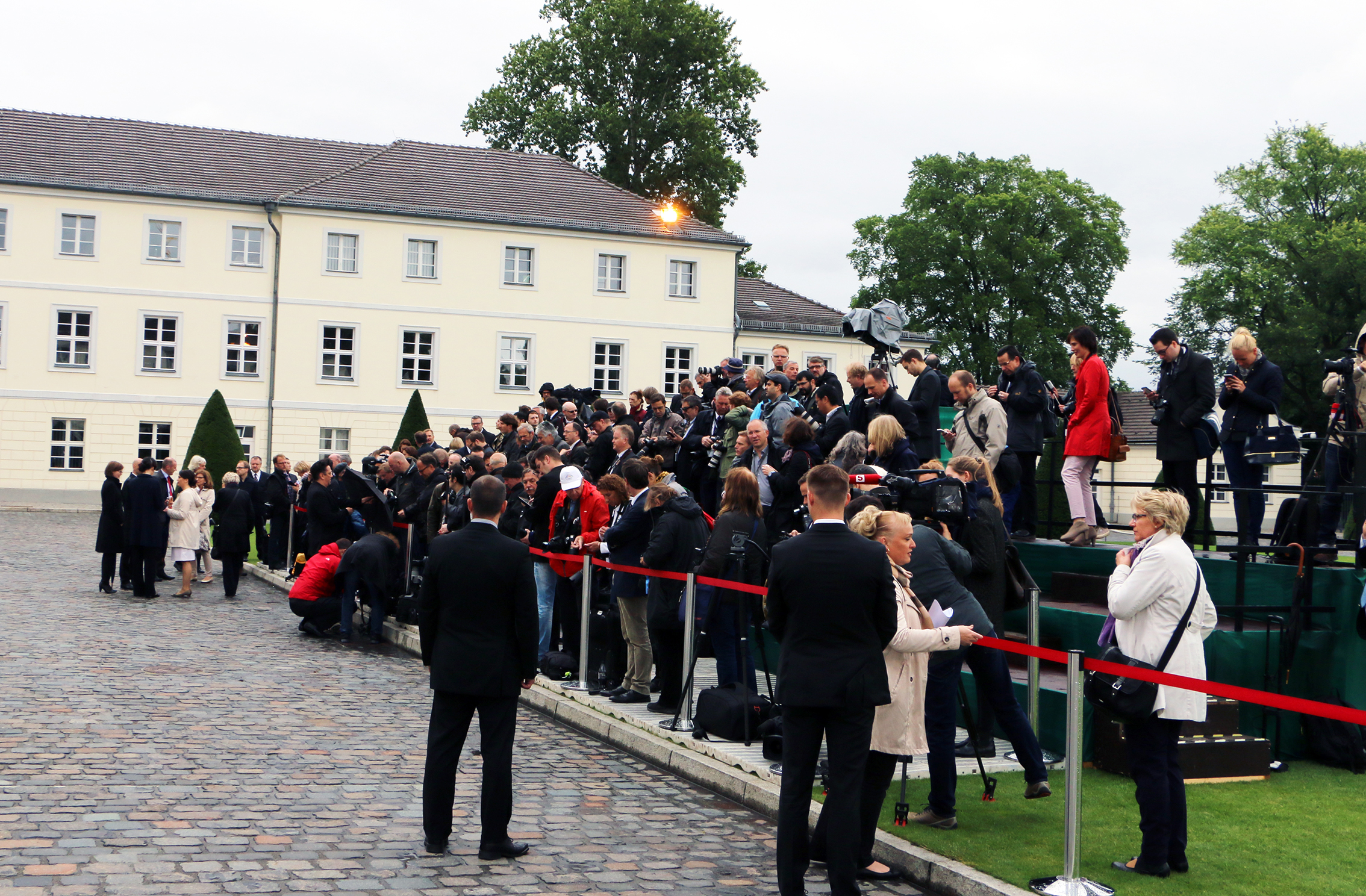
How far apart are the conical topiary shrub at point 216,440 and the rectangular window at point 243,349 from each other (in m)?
9.62

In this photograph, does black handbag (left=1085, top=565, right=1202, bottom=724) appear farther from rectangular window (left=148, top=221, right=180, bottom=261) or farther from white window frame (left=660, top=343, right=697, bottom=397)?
rectangular window (left=148, top=221, right=180, bottom=261)

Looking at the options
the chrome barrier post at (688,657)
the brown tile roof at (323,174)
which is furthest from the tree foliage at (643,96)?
the chrome barrier post at (688,657)

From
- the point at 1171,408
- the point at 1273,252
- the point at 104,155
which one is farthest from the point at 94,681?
the point at 1273,252

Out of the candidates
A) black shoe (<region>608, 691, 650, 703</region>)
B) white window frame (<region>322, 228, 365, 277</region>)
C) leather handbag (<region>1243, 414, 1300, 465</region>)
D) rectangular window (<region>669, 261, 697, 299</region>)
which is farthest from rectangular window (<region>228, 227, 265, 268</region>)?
leather handbag (<region>1243, 414, 1300, 465</region>)

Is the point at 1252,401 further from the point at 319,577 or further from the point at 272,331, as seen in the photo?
the point at 272,331

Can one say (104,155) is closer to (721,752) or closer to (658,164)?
(658,164)

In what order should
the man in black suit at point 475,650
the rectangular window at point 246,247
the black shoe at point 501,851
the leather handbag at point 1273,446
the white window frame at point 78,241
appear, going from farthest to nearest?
the rectangular window at point 246,247 → the white window frame at point 78,241 → the leather handbag at point 1273,446 → the man in black suit at point 475,650 → the black shoe at point 501,851

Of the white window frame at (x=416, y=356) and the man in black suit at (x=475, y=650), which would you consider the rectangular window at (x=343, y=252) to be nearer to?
the white window frame at (x=416, y=356)

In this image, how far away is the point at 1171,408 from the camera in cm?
1138

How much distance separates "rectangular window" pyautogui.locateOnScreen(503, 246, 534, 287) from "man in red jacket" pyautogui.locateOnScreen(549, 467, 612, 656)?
3647cm

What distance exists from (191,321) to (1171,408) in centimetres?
4001

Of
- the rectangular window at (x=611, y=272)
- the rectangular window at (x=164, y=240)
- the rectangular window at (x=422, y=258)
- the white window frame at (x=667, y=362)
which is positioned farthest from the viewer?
the white window frame at (x=667, y=362)

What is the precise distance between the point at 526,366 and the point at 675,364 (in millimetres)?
5575

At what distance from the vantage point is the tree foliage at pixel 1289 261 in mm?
48500
